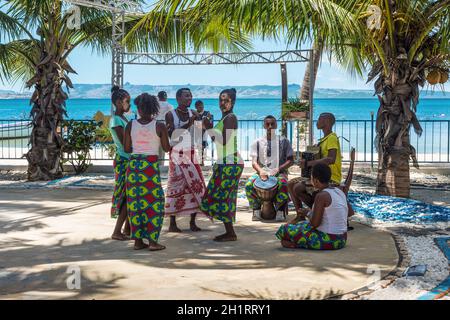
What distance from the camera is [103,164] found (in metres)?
16.7

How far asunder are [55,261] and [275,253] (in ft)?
7.24

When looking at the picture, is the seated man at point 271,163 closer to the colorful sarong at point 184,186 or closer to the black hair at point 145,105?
the colorful sarong at point 184,186

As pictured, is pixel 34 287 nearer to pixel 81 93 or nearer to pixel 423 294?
pixel 423 294

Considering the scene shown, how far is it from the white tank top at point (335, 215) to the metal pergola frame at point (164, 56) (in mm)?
6642

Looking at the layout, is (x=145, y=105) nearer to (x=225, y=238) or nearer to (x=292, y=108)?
(x=225, y=238)

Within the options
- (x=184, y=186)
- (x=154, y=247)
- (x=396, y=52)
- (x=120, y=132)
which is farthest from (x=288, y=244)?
(x=396, y=52)

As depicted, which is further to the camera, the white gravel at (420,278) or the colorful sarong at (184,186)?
the colorful sarong at (184,186)

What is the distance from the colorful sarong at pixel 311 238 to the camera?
744 cm

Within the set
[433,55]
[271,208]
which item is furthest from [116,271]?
[433,55]

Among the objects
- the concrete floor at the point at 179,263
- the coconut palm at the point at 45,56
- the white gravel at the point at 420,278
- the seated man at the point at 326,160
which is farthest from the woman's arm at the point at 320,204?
the coconut palm at the point at 45,56

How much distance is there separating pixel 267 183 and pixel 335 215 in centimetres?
213

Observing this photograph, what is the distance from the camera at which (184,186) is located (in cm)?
859
